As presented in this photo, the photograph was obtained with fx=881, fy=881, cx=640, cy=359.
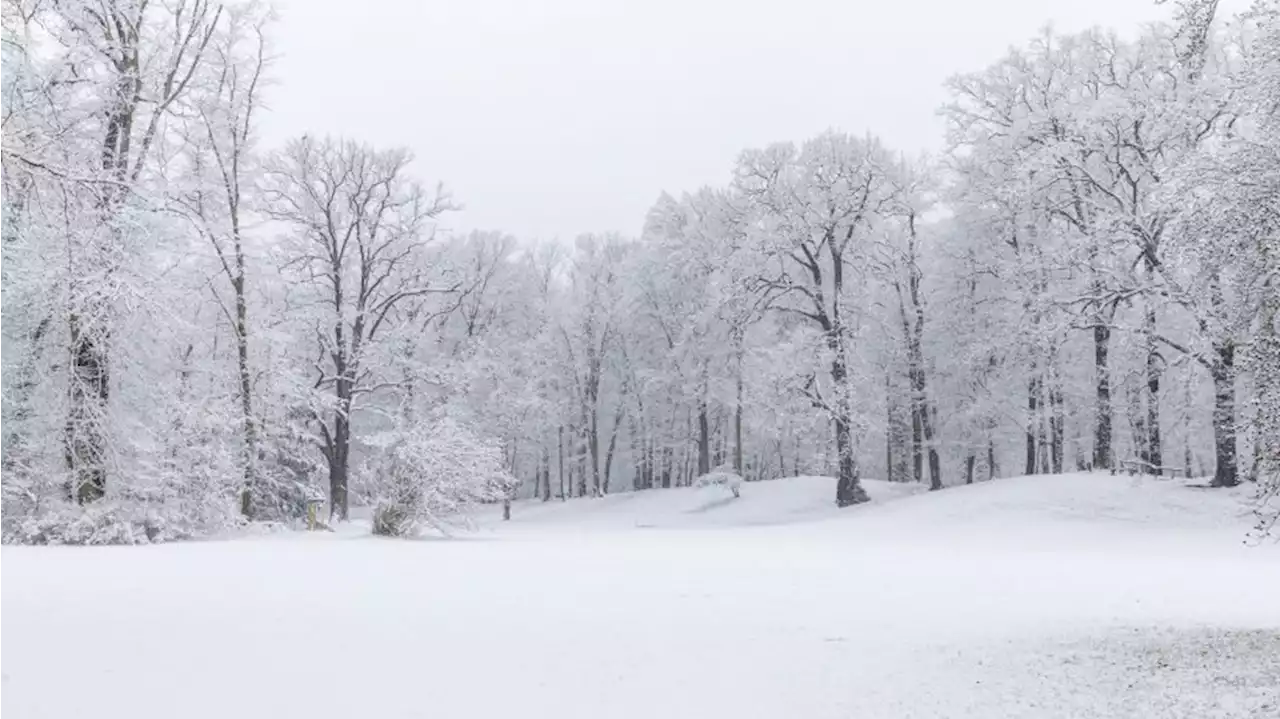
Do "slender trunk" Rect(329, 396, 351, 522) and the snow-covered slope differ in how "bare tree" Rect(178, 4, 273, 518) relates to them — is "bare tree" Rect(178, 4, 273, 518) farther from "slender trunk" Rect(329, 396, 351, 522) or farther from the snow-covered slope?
the snow-covered slope

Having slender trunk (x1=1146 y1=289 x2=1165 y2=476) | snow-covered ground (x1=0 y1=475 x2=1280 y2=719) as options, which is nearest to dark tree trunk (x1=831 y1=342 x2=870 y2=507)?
slender trunk (x1=1146 y1=289 x2=1165 y2=476)

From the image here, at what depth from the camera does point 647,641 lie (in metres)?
8.73

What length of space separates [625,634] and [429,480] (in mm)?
13218

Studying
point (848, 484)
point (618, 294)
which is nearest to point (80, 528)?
point (848, 484)

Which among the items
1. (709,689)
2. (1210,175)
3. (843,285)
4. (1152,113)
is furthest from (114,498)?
(1152,113)

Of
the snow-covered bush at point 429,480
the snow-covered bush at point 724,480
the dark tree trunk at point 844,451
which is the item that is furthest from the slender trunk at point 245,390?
the snow-covered bush at point 724,480

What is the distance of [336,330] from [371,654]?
1073 inches

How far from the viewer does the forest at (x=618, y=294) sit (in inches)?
474

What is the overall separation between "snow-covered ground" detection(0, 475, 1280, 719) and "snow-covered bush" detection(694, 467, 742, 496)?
19.5m

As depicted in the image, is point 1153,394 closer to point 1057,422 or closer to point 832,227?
point 1057,422

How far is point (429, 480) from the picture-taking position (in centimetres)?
2131

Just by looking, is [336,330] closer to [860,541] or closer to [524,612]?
[860,541]

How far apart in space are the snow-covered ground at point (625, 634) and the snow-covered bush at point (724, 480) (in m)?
19.5

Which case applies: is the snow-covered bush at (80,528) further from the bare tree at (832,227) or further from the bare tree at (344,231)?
the bare tree at (832,227)
